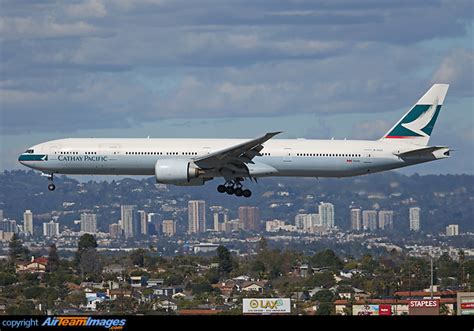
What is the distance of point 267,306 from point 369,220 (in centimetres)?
7620

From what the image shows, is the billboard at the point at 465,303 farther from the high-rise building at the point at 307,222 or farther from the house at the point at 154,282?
the high-rise building at the point at 307,222

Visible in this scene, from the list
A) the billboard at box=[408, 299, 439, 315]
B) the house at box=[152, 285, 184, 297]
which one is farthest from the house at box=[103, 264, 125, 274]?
the billboard at box=[408, 299, 439, 315]

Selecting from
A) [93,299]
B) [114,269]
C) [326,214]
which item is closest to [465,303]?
[93,299]

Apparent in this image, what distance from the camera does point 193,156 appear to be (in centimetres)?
6306

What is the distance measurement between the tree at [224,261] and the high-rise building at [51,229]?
277ft

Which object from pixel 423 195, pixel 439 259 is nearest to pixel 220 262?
pixel 439 259

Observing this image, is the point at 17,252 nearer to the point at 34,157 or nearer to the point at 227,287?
the point at 227,287

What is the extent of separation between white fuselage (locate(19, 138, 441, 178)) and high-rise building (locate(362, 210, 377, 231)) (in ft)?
204

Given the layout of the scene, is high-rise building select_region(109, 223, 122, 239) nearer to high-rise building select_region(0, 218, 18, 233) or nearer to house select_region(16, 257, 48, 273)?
high-rise building select_region(0, 218, 18, 233)

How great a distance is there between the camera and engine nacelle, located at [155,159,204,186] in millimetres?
61000

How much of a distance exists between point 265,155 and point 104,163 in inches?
340

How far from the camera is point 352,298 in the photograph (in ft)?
237

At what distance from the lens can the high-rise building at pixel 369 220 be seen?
12800 centimetres

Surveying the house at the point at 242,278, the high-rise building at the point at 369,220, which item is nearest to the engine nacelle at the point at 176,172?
the house at the point at 242,278
